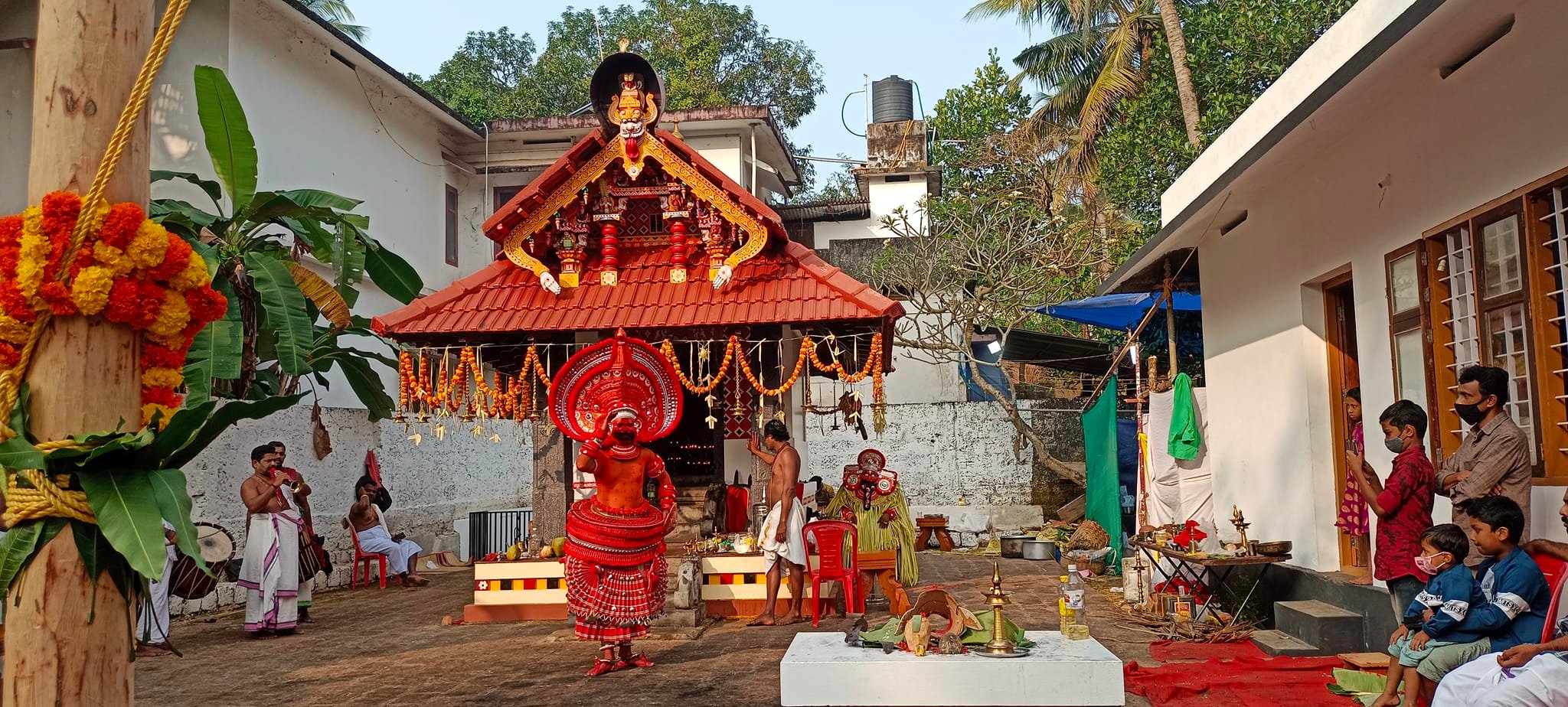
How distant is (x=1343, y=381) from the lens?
847 centimetres

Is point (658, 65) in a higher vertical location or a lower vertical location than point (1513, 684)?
higher

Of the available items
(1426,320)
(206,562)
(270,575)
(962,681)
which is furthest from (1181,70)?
(206,562)

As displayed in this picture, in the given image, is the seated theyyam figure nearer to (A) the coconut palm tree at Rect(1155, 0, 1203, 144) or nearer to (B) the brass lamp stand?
(B) the brass lamp stand

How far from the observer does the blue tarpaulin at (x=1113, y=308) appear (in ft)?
46.1

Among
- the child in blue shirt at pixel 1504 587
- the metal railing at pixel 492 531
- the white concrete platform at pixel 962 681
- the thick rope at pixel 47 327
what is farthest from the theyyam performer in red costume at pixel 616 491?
the metal railing at pixel 492 531

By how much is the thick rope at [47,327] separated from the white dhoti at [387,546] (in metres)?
11.3

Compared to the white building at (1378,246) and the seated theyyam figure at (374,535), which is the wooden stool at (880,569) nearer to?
the white building at (1378,246)

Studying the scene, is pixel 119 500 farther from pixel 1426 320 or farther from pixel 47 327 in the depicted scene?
pixel 1426 320

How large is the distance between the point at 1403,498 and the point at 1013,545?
9.82 metres

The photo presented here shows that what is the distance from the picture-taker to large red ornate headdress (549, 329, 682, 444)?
759 cm

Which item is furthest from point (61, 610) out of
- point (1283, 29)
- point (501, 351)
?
point (1283, 29)

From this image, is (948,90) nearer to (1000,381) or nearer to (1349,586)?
(1000,381)

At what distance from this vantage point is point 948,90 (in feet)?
66.7

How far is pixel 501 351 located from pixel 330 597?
3.72 meters
